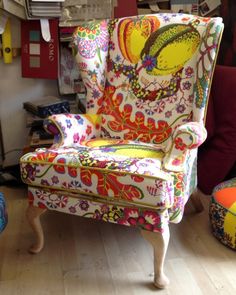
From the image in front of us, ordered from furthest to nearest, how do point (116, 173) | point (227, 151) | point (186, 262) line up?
1. point (227, 151)
2. point (186, 262)
3. point (116, 173)

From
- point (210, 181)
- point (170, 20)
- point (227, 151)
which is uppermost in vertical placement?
point (170, 20)

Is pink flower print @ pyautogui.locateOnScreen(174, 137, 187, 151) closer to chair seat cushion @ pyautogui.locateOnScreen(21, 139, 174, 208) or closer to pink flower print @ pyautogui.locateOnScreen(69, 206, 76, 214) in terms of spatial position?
chair seat cushion @ pyautogui.locateOnScreen(21, 139, 174, 208)

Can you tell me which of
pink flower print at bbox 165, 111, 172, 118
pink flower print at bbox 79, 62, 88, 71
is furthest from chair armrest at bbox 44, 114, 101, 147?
pink flower print at bbox 165, 111, 172, 118

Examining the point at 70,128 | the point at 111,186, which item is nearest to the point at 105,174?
the point at 111,186

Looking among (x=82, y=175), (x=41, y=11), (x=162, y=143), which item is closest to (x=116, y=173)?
(x=82, y=175)

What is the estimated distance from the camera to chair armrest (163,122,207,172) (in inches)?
61.2

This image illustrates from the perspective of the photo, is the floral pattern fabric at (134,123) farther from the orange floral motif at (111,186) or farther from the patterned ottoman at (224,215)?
the patterned ottoman at (224,215)

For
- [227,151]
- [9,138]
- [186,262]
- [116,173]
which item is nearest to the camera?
[116,173]

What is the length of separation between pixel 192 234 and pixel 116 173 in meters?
0.68

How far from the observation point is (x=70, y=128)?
6.06ft

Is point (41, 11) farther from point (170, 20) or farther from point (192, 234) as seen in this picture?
point (192, 234)

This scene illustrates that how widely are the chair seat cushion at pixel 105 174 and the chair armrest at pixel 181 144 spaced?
2.1 inches

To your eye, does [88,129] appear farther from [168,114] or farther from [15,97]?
[15,97]

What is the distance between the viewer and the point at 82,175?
1.54 meters
